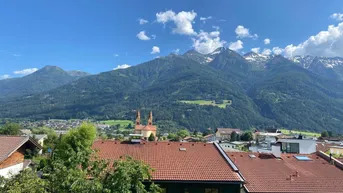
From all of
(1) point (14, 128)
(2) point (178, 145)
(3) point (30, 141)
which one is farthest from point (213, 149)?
(1) point (14, 128)

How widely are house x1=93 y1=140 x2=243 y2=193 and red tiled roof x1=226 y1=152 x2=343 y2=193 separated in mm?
1912

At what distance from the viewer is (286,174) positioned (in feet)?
67.9

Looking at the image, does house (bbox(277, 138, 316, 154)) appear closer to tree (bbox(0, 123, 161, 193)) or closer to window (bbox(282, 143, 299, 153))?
window (bbox(282, 143, 299, 153))

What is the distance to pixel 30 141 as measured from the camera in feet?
65.4

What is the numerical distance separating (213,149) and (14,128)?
70.7 metres

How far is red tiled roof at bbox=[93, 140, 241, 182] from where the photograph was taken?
1764cm

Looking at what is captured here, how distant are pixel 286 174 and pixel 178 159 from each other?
8.06 m

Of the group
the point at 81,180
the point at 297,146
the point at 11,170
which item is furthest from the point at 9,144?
the point at 297,146

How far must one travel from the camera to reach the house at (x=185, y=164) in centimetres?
1747

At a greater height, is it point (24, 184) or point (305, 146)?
point (24, 184)

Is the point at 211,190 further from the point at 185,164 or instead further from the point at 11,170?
the point at 11,170

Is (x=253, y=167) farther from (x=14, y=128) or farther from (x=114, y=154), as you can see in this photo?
(x=14, y=128)

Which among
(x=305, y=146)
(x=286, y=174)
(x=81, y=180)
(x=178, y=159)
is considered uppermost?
(x=81, y=180)

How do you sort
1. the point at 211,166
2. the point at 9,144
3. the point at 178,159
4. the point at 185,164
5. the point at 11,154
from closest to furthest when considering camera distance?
1. the point at 11,154
2. the point at 9,144
3. the point at 211,166
4. the point at 185,164
5. the point at 178,159
